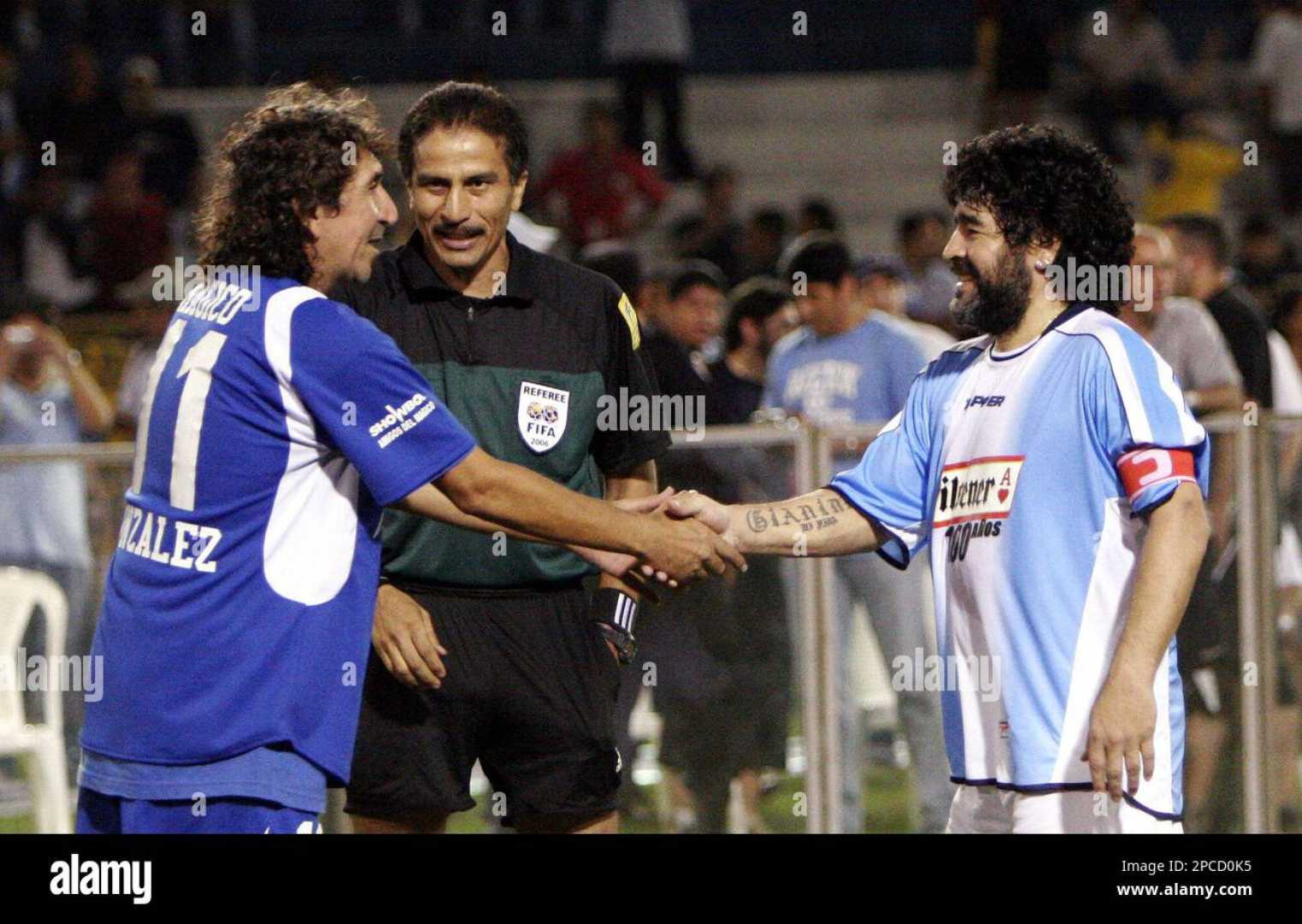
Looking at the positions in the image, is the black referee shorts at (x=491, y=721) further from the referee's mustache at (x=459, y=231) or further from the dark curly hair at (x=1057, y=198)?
the dark curly hair at (x=1057, y=198)

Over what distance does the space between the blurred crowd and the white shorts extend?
80.3 inches

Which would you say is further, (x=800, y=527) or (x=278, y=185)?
(x=800, y=527)

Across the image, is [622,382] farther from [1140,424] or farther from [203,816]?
[203,816]

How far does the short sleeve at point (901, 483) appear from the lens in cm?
447

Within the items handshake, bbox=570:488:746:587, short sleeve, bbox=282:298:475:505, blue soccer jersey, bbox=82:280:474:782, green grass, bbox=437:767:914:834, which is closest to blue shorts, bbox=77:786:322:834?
blue soccer jersey, bbox=82:280:474:782

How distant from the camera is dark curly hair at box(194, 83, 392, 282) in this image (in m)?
4.00

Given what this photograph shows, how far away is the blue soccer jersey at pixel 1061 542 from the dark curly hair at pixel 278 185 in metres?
1.47

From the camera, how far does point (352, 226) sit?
4.10 metres

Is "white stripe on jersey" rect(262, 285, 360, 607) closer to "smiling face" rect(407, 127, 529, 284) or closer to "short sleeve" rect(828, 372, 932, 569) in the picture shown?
"smiling face" rect(407, 127, 529, 284)

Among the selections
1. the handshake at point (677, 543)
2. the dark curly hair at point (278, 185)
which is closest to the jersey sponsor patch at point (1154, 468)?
the handshake at point (677, 543)

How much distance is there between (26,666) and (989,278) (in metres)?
4.05

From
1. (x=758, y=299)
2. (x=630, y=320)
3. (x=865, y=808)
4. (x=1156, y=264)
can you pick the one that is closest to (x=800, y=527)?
(x=630, y=320)

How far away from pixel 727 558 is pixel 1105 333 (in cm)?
120
